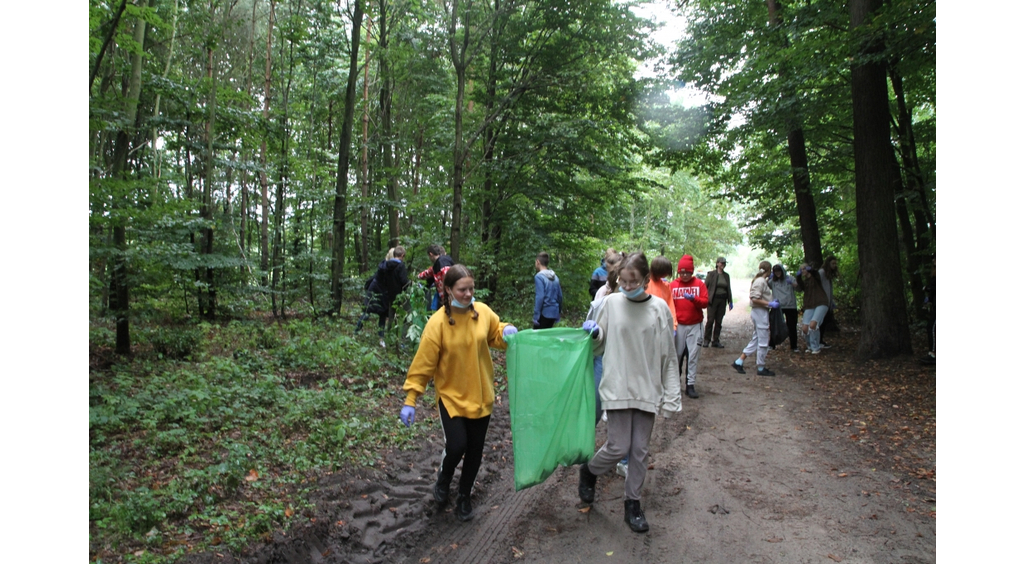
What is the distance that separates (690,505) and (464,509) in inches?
72.6

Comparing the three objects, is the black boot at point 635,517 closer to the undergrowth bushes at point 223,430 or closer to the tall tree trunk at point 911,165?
the undergrowth bushes at point 223,430

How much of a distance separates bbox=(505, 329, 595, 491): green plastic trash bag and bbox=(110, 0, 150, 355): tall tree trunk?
17.5 feet

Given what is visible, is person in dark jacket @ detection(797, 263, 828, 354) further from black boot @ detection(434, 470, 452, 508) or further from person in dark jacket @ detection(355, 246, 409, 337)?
black boot @ detection(434, 470, 452, 508)

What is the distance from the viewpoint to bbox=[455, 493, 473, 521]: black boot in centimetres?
457

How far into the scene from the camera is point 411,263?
1481 centimetres

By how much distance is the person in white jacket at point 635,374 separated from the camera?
14.1ft

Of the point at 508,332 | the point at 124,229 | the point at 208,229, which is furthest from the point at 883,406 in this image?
the point at 208,229

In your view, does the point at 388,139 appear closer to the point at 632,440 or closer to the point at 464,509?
the point at 464,509

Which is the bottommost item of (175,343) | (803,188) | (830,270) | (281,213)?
(175,343)

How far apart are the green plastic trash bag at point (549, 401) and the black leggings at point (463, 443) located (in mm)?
282

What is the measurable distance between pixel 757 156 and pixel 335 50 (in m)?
12.7

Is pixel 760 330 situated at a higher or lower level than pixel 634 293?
lower

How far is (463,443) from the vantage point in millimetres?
4359

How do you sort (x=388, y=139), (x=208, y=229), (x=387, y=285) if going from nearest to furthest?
(x=387, y=285)
(x=208, y=229)
(x=388, y=139)
